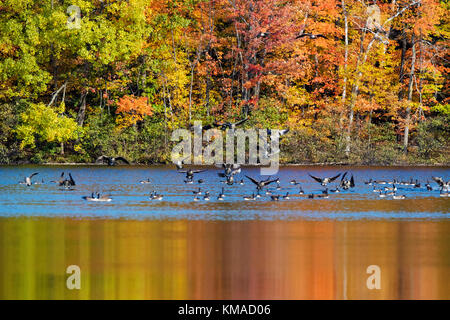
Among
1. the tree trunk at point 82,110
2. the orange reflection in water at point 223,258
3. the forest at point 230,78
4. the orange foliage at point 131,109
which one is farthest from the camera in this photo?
the tree trunk at point 82,110

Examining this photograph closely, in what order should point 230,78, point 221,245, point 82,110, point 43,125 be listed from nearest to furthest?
point 221,245 → point 43,125 → point 82,110 → point 230,78

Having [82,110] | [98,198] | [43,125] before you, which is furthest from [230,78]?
[98,198]

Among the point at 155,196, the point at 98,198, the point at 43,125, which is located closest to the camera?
the point at 98,198

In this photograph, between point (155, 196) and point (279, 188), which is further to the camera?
point (279, 188)

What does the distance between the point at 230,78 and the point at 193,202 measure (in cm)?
3239

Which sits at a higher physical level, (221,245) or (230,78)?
(230,78)

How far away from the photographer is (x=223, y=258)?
2303 cm

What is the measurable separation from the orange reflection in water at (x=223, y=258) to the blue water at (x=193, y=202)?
201 cm

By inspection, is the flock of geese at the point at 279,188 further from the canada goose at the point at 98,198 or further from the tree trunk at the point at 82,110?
the tree trunk at the point at 82,110

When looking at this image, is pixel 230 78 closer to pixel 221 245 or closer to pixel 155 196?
pixel 155 196

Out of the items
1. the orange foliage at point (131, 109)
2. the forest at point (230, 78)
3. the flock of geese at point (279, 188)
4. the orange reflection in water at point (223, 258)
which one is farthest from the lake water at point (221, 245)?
the orange foliage at point (131, 109)

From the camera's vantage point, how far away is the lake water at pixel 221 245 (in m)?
19.3

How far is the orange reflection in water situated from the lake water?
30 mm
